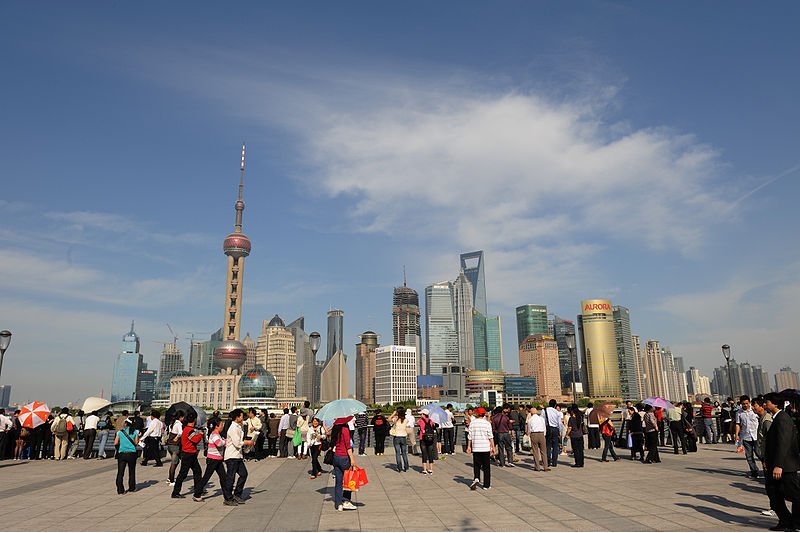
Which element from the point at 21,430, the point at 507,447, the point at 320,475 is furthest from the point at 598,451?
the point at 21,430

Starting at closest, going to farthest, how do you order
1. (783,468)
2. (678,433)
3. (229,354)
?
(783,468) → (678,433) → (229,354)

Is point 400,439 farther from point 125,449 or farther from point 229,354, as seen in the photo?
point 229,354

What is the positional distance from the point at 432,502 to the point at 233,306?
604ft

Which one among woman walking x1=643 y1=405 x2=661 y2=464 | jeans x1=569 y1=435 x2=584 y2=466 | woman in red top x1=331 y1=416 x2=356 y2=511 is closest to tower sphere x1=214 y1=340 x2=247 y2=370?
jeans x1=569 y1=435 x2=584 y2=466

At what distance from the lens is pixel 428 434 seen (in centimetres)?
1582

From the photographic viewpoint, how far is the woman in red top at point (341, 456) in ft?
34.4

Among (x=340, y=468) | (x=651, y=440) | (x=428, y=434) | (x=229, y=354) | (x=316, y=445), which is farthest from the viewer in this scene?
(x=229, y=354)

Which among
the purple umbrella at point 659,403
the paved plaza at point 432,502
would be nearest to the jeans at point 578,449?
the paved plaza at point 432,502

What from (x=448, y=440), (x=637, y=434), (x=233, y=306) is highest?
(x=233, y=306)

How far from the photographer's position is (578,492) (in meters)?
11.7

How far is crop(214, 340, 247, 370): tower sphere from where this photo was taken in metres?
181

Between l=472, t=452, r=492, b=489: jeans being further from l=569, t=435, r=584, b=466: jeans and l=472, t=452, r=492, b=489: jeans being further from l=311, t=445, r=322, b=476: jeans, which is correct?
l=311, t=445, r=322, b=476: jeans

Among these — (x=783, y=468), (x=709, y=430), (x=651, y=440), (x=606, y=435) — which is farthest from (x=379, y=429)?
(x=783, y=468)

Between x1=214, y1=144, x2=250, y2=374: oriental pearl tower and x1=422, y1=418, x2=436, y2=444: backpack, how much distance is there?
17497cm
